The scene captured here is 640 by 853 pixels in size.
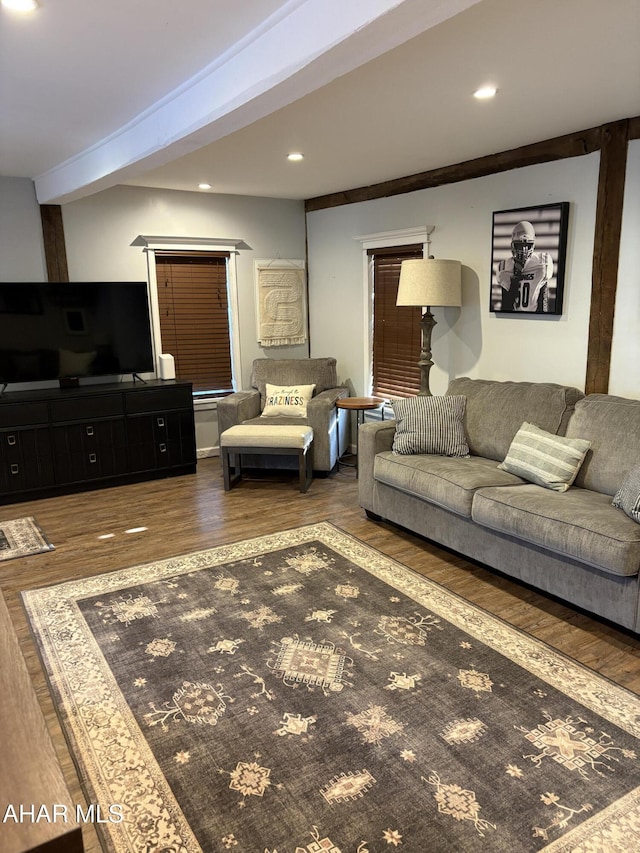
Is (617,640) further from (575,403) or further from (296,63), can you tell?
(296,63)

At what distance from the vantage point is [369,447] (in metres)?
4.04

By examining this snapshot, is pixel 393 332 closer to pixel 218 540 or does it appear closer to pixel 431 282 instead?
pixel 431 282

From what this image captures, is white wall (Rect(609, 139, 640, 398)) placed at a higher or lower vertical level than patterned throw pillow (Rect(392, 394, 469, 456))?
higher

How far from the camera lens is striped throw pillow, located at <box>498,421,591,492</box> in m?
3.24

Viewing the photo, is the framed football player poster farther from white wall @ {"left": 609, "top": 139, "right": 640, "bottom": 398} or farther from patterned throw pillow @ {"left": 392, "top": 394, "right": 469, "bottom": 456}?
patterned throw pillow @ {"left": 392, "top": 394, "right": 469, "bottom": 456}

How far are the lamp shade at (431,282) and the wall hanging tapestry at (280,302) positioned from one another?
79.7 inches

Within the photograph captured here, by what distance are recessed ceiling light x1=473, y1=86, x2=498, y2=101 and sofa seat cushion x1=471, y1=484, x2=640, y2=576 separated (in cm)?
192

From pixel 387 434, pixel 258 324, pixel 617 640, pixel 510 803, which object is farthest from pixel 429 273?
pixel 510 803

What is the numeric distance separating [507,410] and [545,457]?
587 millimetres

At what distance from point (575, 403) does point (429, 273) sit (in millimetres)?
1365

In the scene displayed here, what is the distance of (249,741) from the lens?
2127mm

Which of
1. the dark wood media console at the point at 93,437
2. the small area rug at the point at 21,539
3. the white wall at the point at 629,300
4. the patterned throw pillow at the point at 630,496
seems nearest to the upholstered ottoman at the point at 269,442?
the dark wood media console at the point at 93,437

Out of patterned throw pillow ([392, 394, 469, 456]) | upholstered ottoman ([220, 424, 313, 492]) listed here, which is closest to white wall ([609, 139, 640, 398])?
patterned throw pillow ([392, 394, 469, 456])

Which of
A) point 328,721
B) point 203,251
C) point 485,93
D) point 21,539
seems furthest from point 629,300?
point 21,539
